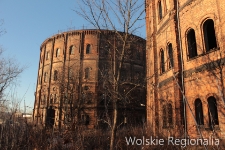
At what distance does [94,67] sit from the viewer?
2639cm

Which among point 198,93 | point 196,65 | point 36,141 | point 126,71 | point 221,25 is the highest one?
point 126,71

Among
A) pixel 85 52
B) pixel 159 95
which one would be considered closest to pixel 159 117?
pixel 159 95

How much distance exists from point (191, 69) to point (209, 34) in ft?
6.32

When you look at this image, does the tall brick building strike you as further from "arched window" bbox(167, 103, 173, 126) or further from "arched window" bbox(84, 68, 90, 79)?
"arched window" bbox(84, 68, 90, 79)

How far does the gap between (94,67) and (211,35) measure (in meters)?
18.4

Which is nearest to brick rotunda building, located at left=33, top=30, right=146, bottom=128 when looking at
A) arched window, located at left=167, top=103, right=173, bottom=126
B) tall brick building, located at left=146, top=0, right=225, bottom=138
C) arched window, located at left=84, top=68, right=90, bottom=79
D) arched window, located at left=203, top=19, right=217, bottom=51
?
arched window, located at left=84, top=68, right=90, bottom=79

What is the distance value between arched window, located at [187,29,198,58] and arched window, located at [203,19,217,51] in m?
0.73

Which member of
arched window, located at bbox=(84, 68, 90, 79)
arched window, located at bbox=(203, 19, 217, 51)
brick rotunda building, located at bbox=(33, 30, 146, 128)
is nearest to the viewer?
arched window, located at bbox=(203, 19, 217, 51)

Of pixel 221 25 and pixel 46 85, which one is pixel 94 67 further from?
pixel 221 25

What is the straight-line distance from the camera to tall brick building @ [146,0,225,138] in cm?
812

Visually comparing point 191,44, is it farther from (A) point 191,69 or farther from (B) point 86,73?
(B) point 86,73

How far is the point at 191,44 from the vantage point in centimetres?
1012

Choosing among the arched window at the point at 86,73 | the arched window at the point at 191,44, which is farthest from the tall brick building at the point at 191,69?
the arched window at the point at 86,73

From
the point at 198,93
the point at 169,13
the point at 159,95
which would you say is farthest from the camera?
the point at 159,95
